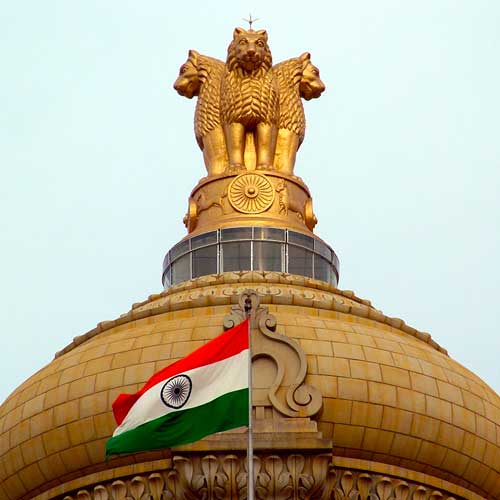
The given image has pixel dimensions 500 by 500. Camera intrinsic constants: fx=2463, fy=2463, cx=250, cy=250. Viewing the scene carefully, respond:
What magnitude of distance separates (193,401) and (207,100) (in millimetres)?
16881

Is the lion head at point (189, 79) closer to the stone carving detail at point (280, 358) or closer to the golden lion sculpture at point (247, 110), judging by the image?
the golden lion sculpture at point (247, 110)

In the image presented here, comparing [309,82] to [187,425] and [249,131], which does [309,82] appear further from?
[187,425]

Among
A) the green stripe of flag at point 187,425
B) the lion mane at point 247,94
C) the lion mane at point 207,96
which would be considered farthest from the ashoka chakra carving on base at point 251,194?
the green stripe of flag at point 187,425

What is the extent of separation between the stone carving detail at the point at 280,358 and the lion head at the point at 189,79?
11.9 metres

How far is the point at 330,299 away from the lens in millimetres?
52969

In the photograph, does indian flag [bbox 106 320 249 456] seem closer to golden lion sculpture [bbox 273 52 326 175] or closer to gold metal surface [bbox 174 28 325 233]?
gold metal surface [bbox 174 28 325 233]

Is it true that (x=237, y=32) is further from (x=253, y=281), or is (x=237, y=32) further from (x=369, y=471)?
(x=369, y=471)

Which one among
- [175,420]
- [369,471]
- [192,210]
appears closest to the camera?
[175,420]

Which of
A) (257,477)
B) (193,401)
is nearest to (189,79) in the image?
(257,477)

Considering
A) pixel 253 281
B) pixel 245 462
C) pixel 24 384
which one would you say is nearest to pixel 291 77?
pixel 253 281

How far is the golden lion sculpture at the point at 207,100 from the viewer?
193ft

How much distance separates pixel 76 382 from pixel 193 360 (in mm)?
5967

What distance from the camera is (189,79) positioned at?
6016cm

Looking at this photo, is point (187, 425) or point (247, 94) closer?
point (187, 425)
